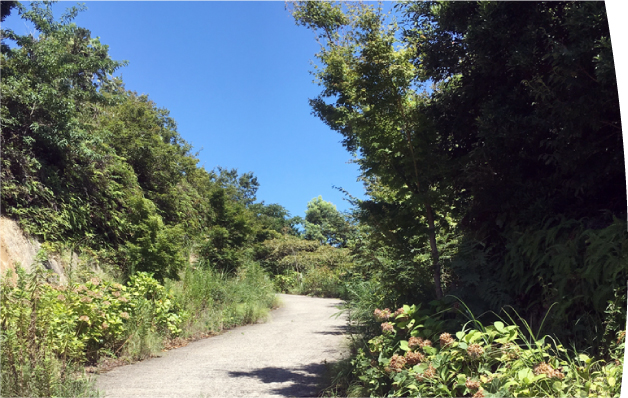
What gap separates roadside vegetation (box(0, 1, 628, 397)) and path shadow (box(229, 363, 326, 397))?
416mm

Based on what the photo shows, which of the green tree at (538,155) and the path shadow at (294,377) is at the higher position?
the green tree at (538,155)

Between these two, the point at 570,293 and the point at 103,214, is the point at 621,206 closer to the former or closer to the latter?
the point at 570,293

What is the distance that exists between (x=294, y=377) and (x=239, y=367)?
100 centimetres

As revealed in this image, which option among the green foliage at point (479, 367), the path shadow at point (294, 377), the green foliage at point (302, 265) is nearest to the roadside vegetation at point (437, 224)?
the green foliage at point (479, 367)

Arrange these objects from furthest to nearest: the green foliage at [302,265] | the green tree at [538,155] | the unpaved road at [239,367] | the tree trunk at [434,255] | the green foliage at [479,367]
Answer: the green foliage at [302,265] < the tree trunk at [434,255] < the unpaved road at [239,367] < the green tree at [538,155] < the green foliage at [479,367]

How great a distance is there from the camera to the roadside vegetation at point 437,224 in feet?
12.4

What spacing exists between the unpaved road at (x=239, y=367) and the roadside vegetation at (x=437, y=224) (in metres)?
0.48

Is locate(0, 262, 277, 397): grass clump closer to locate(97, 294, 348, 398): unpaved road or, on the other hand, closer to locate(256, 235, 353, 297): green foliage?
locate(97, 294, 348, 398): unpaved road

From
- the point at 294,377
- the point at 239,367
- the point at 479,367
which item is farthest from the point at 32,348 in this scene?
the point at 479,367

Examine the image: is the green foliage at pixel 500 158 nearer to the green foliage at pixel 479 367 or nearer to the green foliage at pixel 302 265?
the green foliage at pixel 479 367

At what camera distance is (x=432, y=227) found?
567 centimetres

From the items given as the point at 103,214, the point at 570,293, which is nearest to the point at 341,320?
the point at 103,214

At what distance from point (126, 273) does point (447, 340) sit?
7686mm

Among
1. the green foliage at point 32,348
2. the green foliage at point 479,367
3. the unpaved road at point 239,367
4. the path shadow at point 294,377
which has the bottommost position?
the path shadow at point 294,377
